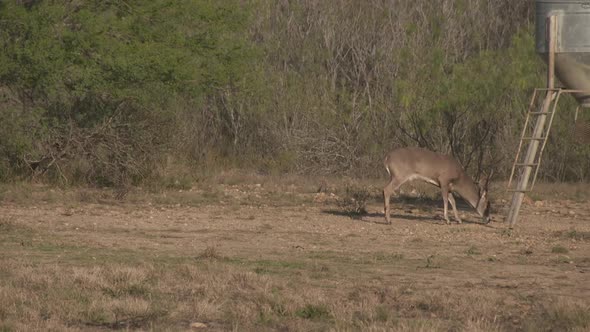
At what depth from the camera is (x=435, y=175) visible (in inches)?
789

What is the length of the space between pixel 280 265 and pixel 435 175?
21.1 ft

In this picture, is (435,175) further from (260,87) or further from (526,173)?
(260,87)

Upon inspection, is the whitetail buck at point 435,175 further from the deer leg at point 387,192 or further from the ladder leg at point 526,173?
the ladder leg at point 526,173

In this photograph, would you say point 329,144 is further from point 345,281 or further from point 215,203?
point 345,281

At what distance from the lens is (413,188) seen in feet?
80.7

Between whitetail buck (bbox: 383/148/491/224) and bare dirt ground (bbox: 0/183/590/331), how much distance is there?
45 cm

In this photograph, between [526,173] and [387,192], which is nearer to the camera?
[526,173]

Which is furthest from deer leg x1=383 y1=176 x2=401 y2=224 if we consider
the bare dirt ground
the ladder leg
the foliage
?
the foliage

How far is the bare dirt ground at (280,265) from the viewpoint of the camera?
35.2ft


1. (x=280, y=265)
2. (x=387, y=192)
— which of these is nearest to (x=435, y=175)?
(x=387, y=192)

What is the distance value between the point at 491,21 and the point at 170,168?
38.7 feet

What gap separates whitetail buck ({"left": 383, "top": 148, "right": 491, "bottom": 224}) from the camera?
779 inches

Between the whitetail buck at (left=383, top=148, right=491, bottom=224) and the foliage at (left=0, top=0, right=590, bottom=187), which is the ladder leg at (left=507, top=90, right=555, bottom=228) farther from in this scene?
the foliage at (left=0, top=0, right=590, bottom=187)

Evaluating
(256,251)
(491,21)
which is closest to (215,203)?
(256,251)
